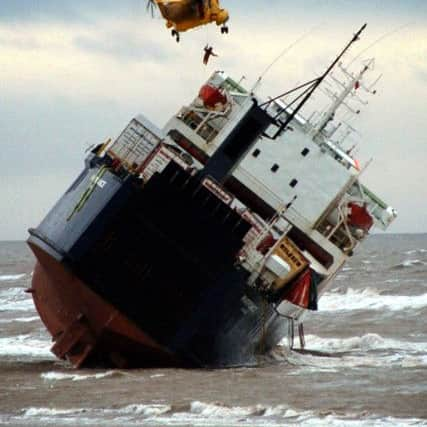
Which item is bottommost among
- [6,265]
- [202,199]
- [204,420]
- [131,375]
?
[6,265]

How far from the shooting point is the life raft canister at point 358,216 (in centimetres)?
3759

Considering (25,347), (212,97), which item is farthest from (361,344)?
(212,97)

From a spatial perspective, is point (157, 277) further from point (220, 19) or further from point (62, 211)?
point (220, 19)

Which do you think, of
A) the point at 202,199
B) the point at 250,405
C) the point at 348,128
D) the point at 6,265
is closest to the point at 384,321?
the point at 348,128

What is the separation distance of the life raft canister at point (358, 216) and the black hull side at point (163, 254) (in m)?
5.82

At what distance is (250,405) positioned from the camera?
90.6 feet

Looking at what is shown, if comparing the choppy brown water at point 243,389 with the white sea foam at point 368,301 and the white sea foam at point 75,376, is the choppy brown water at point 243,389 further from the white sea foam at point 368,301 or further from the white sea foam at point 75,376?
the white sea foam at point 368,301

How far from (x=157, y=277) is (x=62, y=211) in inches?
150

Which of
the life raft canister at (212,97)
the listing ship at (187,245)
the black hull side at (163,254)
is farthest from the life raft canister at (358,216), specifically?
the black hull side at (163,254)

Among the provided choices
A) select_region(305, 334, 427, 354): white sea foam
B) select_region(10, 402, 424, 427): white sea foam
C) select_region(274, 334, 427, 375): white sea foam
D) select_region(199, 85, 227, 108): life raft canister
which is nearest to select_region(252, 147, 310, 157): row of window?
select_region(199, 85, 227, 108): life raft canister

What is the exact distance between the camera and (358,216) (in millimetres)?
37625

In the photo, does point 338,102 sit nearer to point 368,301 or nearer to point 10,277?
point 368,301

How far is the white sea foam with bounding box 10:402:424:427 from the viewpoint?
83.3 feet

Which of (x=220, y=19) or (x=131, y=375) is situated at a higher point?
(x=220, y=19)
